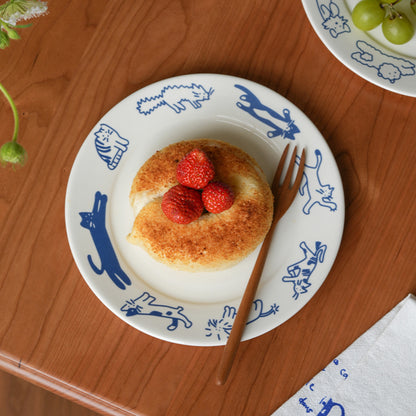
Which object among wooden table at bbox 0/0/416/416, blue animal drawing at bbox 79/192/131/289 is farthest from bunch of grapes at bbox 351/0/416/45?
blue animal drawing at bbox 79/192/131/289

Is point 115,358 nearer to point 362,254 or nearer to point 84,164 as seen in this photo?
point 84,164

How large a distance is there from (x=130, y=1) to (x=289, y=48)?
1.38 ft

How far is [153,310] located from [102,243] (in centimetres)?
19

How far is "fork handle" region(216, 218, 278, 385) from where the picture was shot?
952 mm

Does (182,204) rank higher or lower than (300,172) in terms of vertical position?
lower

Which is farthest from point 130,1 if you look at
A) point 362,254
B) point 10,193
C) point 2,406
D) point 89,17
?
point 2,406

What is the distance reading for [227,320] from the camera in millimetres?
984

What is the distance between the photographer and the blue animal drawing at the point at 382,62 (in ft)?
3.36

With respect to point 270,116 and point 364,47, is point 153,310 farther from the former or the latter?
point 364,47

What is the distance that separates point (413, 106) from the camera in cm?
106

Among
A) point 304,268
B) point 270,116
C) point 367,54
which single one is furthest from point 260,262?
point 367,54

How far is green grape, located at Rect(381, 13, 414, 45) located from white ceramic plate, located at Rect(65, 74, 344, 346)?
Result: 0.27m

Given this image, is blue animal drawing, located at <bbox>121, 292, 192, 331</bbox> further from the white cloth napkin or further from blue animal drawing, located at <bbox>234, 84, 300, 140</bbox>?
blue animal drawing, located at <bbox>234, 84, 300, 140</bbox>

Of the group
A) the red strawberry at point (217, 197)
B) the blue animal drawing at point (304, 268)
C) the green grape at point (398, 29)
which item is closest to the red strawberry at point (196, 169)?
the red strawberry at point (217, 197)
